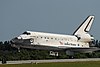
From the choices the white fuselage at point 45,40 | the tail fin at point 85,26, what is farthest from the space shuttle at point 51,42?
the tail fin at point 85,26

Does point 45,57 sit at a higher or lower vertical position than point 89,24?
lower

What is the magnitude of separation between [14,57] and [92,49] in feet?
40.8

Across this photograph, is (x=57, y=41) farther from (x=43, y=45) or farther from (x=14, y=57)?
(x=14, y=57)

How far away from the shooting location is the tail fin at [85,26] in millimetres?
63375

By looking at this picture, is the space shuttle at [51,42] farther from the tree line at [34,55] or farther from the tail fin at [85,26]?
the tail fin at [85,26]

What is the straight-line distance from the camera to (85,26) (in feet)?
211

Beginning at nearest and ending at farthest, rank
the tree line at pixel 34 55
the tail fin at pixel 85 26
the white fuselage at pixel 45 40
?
the tree line at pixel 34 55
the white fuselage at pixel 45 40
the tail fin at pixel 85 26

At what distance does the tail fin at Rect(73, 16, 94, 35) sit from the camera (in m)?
63.4

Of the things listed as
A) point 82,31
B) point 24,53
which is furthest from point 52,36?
point 82,31

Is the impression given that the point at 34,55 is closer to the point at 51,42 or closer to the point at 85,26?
the point at 51,42

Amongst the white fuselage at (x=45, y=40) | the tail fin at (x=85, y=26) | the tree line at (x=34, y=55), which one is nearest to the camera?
the tree line at (x=34, y=55)

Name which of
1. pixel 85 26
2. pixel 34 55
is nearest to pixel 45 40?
pixel 34 55

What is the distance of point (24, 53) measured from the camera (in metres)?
55.8

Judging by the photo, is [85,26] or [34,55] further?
[85,26]
